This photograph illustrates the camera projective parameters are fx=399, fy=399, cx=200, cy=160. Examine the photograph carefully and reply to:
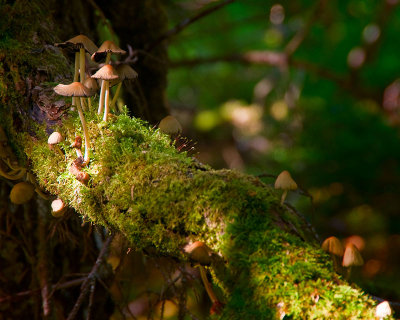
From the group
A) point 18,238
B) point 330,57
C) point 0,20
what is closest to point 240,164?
point 330,57

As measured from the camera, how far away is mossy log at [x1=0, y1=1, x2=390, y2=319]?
3.66 feet

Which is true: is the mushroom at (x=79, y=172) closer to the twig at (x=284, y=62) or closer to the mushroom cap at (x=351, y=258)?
the mushroom cap at (x=351, y=258)

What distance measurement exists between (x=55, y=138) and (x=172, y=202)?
1.81 feet

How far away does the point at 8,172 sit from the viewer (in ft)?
6.39

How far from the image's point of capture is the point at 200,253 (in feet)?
3.93

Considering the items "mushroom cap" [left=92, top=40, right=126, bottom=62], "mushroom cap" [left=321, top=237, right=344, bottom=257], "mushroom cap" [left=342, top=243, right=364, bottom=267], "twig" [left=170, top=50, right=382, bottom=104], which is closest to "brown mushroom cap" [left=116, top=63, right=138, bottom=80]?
"mushroom cap" [left=92, top=40, right=126, bottom=62]

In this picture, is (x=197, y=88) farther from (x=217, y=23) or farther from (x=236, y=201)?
(x=236, y=201)

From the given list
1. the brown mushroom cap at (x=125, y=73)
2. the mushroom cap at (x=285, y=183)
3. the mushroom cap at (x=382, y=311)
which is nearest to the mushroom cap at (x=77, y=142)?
the brown mushroom cap at (x=125, y=73)

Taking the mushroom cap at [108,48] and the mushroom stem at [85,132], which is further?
the mushroom cap at [108,48]

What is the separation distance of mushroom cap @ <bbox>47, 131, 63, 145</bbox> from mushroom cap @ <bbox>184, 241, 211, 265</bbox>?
0.69m

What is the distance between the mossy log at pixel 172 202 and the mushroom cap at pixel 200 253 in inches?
2.3

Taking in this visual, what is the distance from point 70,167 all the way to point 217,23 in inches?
224

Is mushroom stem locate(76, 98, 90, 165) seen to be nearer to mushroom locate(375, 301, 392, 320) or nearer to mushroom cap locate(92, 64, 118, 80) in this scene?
mushroom cap locate(92, 64, 118, 80)

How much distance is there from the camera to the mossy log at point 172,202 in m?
1.12
